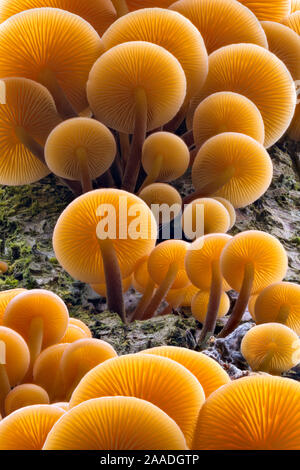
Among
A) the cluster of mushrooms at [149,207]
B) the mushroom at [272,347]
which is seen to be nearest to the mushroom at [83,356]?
the cluster of mushrooms at [149,207]

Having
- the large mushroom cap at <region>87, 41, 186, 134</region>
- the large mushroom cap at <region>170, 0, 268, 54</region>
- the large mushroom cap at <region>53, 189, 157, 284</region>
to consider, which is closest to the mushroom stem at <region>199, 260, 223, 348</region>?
the large mushroom cap at <region>53, 189, 157, 284</region>

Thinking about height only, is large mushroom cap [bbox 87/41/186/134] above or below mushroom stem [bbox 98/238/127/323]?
above

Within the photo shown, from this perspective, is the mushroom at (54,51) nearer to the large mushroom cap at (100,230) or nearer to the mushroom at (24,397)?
the large mushroom cap at (100,230)

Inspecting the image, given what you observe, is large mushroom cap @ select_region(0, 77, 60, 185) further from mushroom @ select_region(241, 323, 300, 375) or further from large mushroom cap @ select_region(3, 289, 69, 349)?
mushroom @ select_region(241, 323, 300, 375)

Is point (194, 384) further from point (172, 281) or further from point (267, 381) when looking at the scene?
point (172, 281)

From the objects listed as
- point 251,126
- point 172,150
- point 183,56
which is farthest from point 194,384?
point 183,56

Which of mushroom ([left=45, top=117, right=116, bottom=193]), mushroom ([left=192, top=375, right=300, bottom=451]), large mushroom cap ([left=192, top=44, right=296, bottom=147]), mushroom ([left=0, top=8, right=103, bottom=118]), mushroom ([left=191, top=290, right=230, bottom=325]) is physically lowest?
mushroom ([left=191, top=290, right=230, bottom=325])
